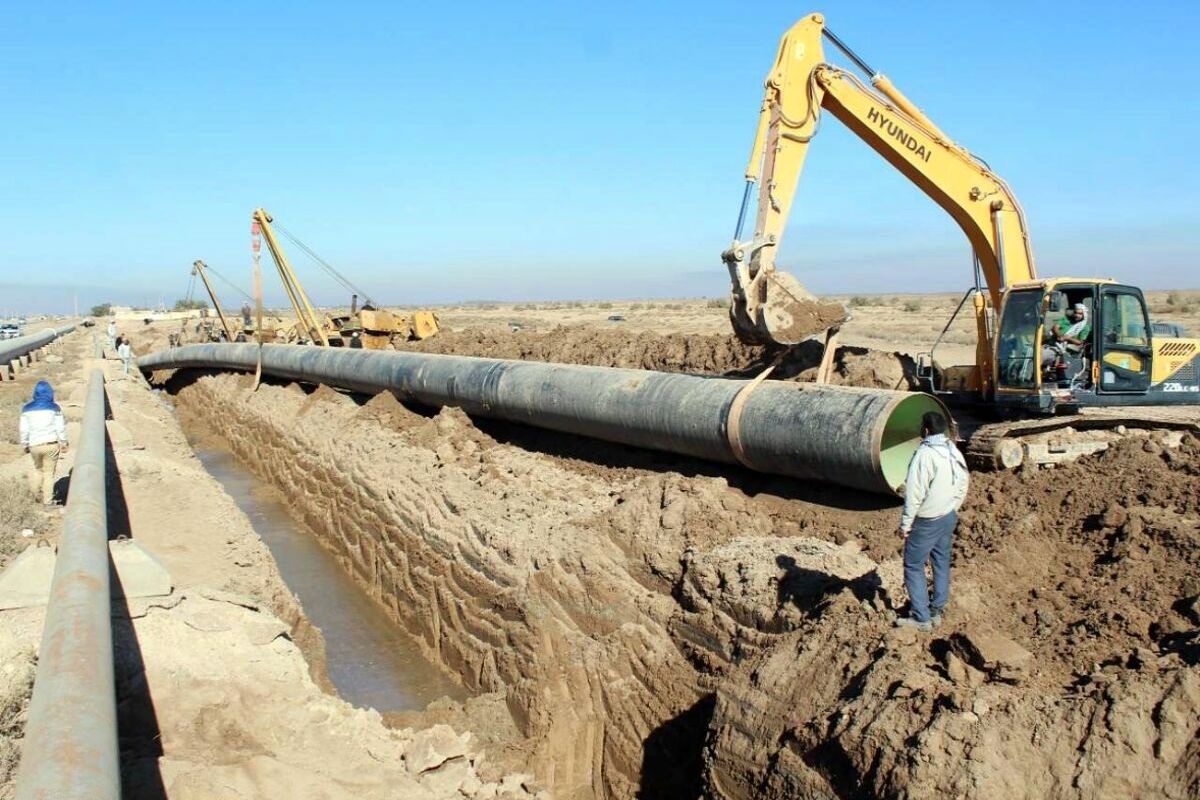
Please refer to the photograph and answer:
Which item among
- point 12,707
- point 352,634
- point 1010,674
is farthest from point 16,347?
point 1010,674

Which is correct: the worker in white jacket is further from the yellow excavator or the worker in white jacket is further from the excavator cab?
the excavator cab

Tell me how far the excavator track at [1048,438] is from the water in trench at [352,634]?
5117mm

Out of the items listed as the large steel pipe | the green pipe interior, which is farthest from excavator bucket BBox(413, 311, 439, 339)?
the green pipe interior

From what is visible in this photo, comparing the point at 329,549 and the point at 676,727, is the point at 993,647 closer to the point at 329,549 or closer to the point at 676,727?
the point at 676,727

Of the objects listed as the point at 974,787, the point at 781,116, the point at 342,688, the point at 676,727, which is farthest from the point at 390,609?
the point at 974,787

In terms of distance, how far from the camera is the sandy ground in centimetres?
522

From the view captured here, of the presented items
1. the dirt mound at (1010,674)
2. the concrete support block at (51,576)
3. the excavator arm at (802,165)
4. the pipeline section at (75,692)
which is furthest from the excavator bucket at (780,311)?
the pipeline section at (75,692)

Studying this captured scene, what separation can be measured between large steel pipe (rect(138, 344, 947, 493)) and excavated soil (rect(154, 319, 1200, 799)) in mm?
399

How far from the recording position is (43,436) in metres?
10.8

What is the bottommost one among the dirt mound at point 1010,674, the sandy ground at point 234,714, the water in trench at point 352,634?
the water in trench at point 352,634

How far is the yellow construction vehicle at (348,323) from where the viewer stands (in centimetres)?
2472

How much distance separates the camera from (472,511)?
995 cm

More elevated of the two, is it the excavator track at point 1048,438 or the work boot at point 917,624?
the excavator track at point 1048,438

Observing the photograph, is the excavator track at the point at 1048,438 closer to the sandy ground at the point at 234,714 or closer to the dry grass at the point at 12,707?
the sandy ground at the point at 234,714
